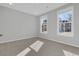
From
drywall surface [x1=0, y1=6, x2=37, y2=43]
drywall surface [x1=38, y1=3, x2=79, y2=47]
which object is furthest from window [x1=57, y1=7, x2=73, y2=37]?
drywall surface [x1=0, y1=6, x2=37, y2=43]

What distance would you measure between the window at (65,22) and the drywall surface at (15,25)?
2838 millimetres

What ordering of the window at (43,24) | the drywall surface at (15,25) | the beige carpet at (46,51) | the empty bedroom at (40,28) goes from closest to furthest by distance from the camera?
1. the beige carpet at (46,51)
2. the empty bedroom at (40,28)
3. the drywall surface at (15,25)
4. the window at (43,24)

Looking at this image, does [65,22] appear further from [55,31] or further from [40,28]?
[40,28]

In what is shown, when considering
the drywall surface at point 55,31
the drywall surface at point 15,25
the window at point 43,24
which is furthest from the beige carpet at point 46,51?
the window at point 43,24

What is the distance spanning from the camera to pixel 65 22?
549 centimetres

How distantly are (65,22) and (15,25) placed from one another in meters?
3.37

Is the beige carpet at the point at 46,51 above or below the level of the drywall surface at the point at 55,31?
below

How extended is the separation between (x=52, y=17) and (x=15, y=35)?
2.78 meters

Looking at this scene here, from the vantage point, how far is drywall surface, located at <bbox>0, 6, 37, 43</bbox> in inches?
239

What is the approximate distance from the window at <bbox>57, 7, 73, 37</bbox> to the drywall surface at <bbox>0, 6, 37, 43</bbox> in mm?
2838

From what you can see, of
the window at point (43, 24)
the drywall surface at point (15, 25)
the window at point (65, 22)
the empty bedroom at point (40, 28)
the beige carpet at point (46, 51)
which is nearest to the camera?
the beige carpet at point (46, 51)

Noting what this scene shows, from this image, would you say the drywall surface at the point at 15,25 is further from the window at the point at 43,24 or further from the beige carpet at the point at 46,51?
the beige carpet at the point at 46,51

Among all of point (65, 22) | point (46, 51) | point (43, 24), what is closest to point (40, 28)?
point (43, 24)

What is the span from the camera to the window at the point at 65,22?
511 centimetres
